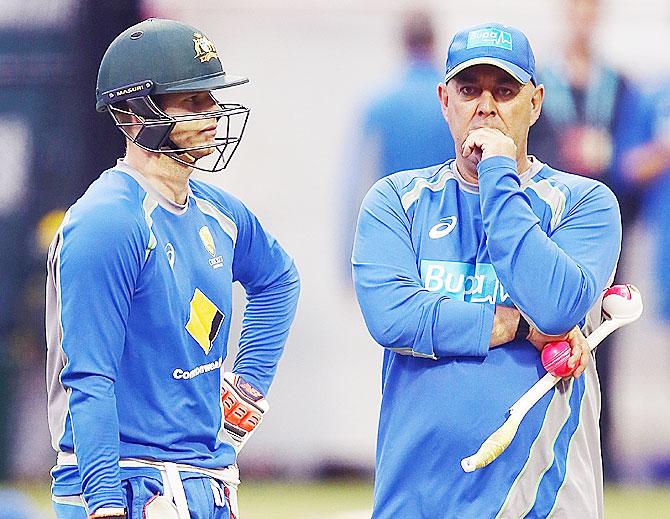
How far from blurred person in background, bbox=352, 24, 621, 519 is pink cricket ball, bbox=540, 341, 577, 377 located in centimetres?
2

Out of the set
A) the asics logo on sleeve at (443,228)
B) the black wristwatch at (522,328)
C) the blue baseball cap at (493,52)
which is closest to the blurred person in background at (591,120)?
the blue baseball cap at (493,52)

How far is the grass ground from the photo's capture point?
22.3 feet

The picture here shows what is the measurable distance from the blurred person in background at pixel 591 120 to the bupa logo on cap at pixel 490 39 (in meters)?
4.28

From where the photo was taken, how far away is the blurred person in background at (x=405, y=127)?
7.44 m

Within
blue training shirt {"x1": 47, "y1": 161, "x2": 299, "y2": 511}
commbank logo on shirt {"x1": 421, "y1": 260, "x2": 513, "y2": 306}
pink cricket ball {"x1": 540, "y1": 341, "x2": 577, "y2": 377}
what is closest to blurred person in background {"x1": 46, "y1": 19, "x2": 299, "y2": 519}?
blue training shirt {"x1": 47, "y1": 161, "x2": 299, "y2": 511}

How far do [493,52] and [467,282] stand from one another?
0.55 meters

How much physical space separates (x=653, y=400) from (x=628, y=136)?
1483 mm

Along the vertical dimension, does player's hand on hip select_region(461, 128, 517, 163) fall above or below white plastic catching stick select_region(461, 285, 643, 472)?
above

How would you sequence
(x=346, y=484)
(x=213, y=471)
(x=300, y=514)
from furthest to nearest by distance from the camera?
1. (x=346, y=484)
2. (x=300, y=514)
3. (x=213, y=471)

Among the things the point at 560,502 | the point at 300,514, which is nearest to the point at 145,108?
the point at 560,502

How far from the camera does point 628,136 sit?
7746mm

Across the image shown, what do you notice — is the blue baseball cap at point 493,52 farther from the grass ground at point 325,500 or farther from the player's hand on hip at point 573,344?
the grass ground at point 325,500

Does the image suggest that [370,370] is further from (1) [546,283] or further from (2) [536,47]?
(1) [546,283]

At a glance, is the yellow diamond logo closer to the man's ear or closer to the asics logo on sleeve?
the asics logo on sleeve
